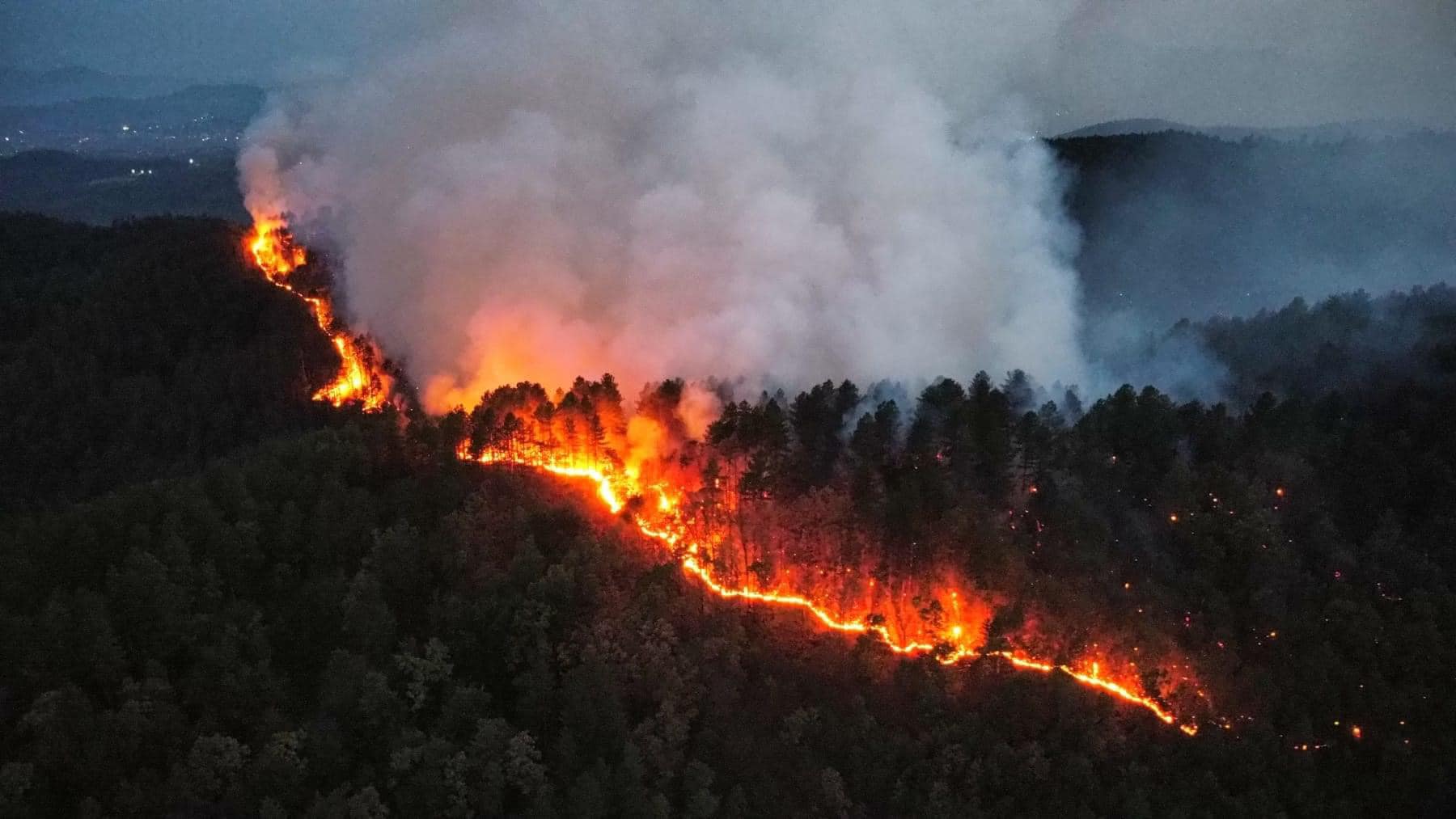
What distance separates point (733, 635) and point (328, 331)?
39396 millimetres

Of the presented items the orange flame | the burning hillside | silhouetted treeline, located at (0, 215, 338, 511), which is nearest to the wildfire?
silhouetted treeline, located at (0, 215, 338, 511)

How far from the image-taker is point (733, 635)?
85.3 ft

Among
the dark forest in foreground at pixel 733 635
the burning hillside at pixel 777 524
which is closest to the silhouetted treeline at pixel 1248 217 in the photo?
the dark forest in foreground at pixel 733 635

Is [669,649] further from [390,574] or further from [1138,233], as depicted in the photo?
[1138,233]

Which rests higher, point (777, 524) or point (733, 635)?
point (777, 524)

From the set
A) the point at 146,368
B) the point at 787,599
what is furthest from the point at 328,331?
the point at 787,599

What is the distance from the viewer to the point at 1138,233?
8688 centimetres

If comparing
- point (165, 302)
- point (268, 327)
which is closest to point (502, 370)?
point (268, 327)

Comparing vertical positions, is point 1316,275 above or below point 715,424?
above

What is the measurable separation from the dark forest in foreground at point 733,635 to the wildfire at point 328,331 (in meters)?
15.0

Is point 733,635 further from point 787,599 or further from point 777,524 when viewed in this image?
point 777,524

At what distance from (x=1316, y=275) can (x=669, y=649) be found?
260ft

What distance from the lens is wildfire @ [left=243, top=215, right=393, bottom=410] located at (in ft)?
164

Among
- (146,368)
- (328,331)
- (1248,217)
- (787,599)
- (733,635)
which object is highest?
(1248,217)
